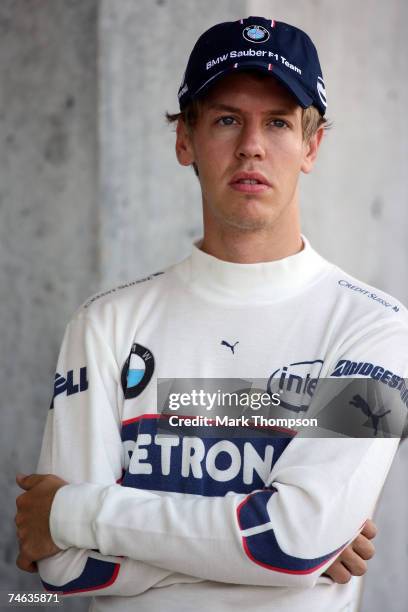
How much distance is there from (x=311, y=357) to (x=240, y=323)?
173 mm

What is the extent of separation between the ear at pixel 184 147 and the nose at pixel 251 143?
0.22 m

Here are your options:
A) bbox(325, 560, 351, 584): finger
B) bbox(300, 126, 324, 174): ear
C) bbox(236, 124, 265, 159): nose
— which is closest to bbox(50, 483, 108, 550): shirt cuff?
bbox(325, 560, 351, 584): finger

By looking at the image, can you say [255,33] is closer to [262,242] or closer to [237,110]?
[237,110]

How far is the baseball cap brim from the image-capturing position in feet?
6.05

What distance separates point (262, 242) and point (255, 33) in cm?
43

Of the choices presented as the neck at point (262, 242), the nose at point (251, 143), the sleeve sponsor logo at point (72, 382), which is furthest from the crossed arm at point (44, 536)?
the nose at point (251, 143)

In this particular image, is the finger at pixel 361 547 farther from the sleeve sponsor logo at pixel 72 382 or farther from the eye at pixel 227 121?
the eye at pixel 227 121

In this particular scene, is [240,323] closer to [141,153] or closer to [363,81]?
[141,153]

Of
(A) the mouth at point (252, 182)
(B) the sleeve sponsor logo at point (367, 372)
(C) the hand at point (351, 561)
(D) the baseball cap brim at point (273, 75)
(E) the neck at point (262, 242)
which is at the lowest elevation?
(C) the hand at point (351, 561)

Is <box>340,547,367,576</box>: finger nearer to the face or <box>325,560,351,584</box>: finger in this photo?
<box>325,560,351,584</box>: finger

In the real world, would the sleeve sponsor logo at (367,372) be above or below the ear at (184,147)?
below

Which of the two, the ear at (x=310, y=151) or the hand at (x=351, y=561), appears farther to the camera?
the ear at (x=310, y=151)

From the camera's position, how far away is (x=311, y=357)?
1.79m

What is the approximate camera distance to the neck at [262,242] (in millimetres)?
1946
